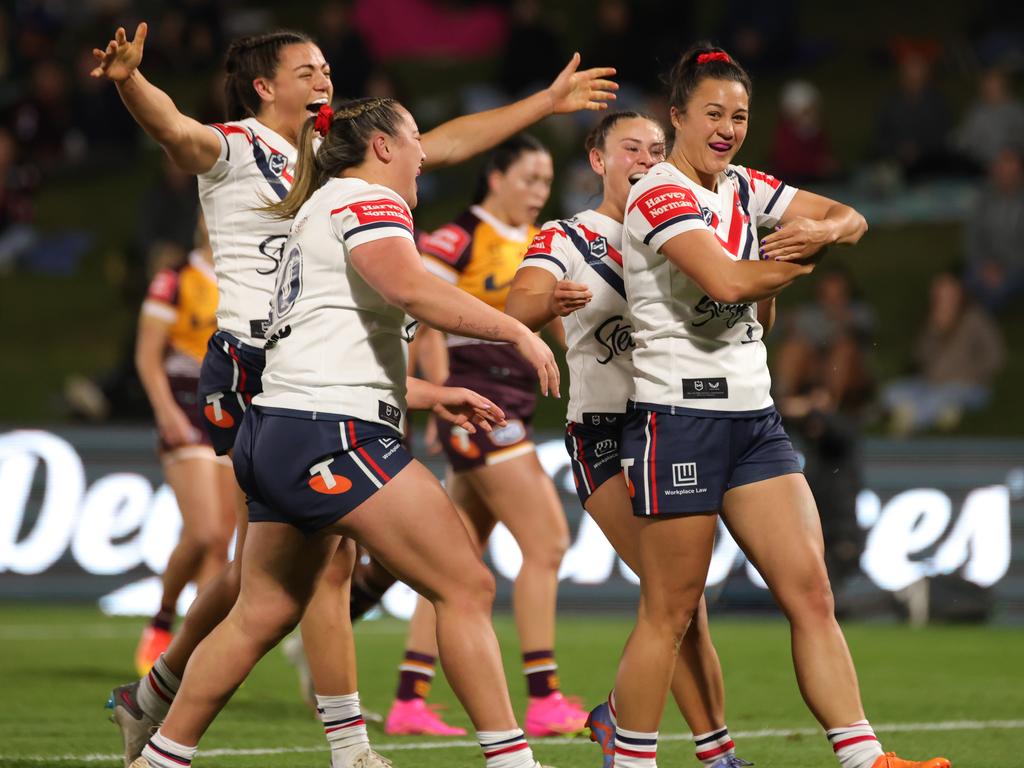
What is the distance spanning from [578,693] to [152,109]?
12.8 ft

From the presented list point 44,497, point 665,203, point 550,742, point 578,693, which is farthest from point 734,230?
point 44,497

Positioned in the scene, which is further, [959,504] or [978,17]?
[978,17]

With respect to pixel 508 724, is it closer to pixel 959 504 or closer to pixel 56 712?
pixel 56 712

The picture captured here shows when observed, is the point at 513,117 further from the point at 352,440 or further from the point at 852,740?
the point at 852,740

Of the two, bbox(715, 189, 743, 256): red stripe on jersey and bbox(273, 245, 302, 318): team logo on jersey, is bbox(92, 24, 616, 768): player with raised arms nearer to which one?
bbox(273, 245, 302, 318): team logo on jersey

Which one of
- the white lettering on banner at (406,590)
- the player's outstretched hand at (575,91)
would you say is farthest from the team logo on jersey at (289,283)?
the white lettering on banner at (406,590)

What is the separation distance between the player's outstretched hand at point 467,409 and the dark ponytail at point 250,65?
163 cm

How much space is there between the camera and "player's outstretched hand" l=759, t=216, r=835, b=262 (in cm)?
455

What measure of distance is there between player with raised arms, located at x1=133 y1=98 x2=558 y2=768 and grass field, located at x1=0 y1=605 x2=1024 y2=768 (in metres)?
1.25

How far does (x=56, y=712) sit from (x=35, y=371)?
9.49m

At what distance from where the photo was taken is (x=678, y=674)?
16.8 ft

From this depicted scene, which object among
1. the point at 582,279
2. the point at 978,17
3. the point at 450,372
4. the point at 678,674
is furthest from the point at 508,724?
the point at 978,17

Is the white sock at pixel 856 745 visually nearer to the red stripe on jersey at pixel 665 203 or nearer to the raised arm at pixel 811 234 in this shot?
the raised arm at pixel 811 234

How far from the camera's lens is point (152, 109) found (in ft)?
17.2
